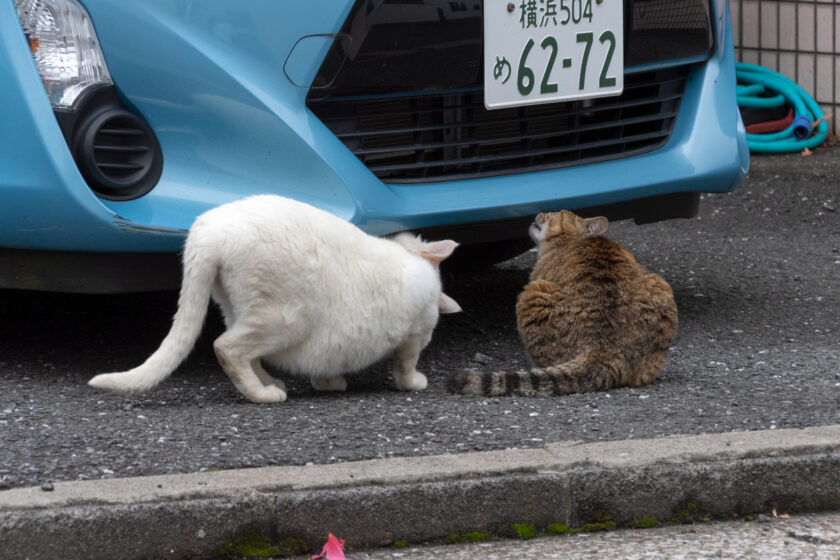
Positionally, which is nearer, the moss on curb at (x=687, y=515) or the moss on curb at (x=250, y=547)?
the moss on curb at (x=250, y=547)

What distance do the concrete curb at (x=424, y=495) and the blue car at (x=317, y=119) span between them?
3.48ft

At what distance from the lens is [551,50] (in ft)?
12.9

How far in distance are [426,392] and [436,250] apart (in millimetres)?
429

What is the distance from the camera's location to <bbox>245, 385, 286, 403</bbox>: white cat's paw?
3.47 m

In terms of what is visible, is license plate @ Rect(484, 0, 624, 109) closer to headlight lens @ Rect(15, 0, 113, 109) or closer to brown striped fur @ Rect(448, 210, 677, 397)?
brown striped fur @ Rect(448, 210, 677, 397)

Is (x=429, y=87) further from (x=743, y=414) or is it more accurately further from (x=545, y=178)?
(x=743, y=414)

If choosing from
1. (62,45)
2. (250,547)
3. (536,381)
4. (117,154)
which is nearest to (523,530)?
(250,547)

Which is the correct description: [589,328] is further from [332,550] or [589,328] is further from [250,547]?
[250,547]

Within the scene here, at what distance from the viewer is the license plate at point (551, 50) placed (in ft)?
12.6

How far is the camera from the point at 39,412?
339 centimetres

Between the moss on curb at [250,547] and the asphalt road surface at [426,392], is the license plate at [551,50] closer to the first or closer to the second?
A: the asphalt road surface at [426,392]

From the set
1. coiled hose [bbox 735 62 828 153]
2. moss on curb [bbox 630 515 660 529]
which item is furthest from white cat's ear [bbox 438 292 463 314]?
coiled hose [bbox 735 62 828 153]

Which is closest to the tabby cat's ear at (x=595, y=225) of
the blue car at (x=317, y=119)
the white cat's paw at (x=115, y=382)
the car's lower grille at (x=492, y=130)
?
the blue car at (x=317, y=119)

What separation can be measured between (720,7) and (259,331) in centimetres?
218
